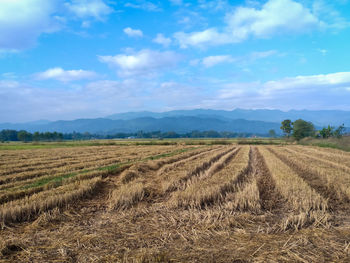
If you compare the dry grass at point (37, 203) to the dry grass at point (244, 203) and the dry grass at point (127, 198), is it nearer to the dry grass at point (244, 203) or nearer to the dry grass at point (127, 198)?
the dry grass at point (127, 198)

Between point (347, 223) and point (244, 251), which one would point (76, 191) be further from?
point (347, 223)

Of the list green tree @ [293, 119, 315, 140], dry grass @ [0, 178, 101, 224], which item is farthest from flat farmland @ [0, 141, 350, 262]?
green tree @ [293, 119, 315, 140]

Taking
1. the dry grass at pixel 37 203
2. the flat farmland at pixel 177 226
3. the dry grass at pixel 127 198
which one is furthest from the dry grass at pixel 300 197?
the dry grass at pixel 37 203

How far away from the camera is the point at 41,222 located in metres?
5.77

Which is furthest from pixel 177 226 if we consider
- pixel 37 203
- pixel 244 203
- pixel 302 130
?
pixel 302 130

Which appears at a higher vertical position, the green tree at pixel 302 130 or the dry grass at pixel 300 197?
the green tree at pixel 302 130

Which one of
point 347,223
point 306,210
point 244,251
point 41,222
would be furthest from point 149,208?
point 347,223

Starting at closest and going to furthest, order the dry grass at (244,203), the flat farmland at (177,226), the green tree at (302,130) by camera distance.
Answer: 1. the flat farmland at (177,226)
2. the dry grass at (244,203)
3. the green tree at (302,130)

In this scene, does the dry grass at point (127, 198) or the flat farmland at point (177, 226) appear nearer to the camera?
the flat farmland at point (177, 226)

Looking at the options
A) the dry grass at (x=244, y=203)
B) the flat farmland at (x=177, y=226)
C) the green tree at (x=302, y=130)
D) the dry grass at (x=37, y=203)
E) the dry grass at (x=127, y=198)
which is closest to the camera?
the flat farmland at (x=177, y=226)

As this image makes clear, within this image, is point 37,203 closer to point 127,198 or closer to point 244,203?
point 127,198

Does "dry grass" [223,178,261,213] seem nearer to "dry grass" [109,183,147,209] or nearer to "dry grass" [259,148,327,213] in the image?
"dry grass" [259,148,327,213]

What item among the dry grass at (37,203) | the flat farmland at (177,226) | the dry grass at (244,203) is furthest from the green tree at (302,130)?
the dry grass at (37,203)

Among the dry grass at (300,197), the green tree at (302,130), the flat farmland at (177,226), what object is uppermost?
the green tree at (302,130)
